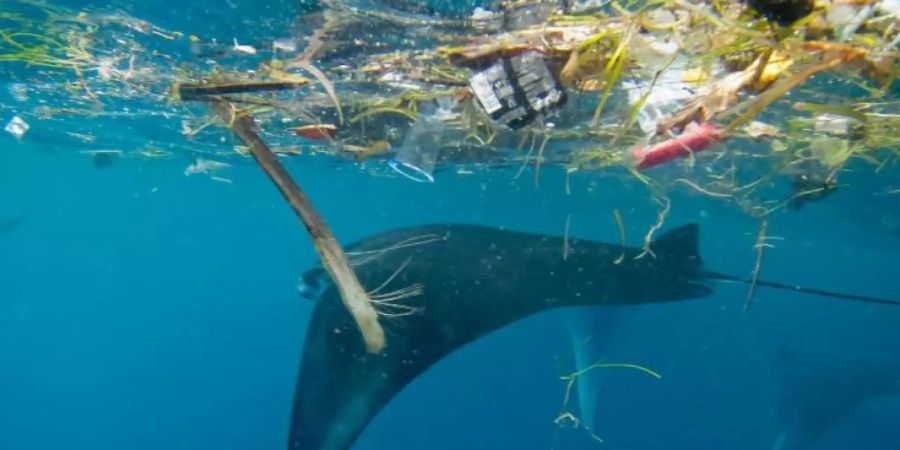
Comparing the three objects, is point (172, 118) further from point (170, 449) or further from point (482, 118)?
point (170, 449)

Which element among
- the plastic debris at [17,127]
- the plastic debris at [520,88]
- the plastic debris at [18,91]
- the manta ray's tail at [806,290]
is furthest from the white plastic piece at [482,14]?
the plastic debris at [17,127]

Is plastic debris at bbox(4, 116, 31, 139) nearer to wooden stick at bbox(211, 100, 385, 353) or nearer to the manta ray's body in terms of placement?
the manta ray's body

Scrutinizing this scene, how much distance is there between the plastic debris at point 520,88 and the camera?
15.1 feet

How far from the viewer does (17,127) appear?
→ 60.0ft

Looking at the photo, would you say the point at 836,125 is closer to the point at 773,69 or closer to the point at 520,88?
the point at 773,69

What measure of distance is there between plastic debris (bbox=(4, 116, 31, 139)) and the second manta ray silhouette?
1463 centimetres

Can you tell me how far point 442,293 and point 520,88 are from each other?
311 centimetres

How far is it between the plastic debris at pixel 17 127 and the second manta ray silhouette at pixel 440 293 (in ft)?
48.0

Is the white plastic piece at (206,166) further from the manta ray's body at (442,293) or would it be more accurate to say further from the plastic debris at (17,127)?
the manta ray's body at (442,293)

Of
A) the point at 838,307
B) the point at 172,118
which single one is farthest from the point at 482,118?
the point at 838,307

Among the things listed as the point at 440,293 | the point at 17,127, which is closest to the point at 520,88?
the point at 440,293

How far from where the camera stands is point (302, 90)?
25.8 feet

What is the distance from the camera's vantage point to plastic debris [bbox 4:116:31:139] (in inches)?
648

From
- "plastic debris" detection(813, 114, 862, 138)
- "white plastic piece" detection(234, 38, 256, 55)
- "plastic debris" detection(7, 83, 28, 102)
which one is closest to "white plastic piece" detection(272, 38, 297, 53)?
"white plastic piece" detection(234, 38, 256, 55)
